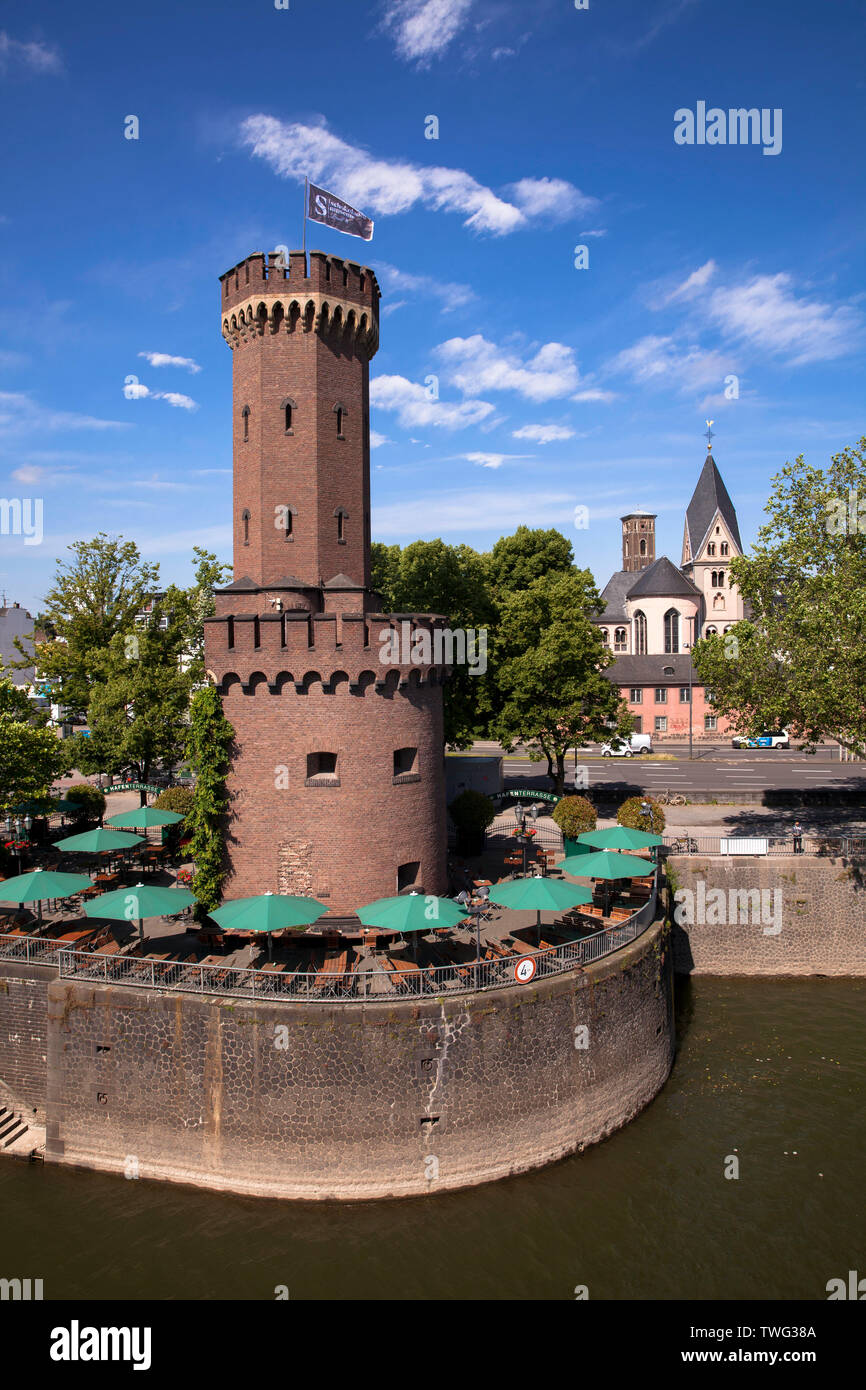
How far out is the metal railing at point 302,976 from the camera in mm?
17500

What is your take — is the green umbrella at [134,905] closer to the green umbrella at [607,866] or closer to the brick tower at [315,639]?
the brick tower at [315,639]

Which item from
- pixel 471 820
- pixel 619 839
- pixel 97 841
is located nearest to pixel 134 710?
pixel 97 841

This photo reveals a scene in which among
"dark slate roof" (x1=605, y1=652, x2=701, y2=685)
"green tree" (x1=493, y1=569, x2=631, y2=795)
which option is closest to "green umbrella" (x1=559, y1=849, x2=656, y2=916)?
"green tree" (x1=493, y1=569, x2=631, y2=795)

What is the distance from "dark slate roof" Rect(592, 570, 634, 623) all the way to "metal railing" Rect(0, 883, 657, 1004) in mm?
78576

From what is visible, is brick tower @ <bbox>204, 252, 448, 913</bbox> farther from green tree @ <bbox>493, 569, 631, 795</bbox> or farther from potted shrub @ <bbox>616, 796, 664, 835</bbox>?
green tree @ <bbox>493, 569, 631, 795</bbox>

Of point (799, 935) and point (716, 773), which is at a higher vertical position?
point (716, 773)

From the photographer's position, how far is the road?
46.0 m

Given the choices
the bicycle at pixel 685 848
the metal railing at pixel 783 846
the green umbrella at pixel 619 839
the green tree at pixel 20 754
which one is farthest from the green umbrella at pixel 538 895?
the green tree at pixel 20 754

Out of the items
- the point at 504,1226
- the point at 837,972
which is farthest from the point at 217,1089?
the point at 837,972

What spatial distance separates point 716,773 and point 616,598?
5131 centimetres

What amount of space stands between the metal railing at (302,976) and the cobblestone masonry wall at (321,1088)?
35 cm

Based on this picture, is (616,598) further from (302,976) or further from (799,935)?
(302,976)

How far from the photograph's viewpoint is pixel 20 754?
26.5 meters

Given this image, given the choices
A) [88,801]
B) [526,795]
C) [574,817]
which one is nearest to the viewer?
[574,817]
